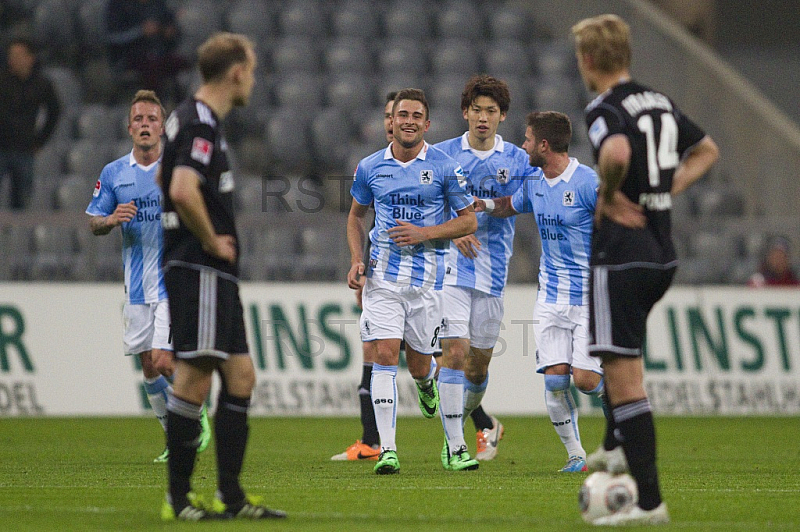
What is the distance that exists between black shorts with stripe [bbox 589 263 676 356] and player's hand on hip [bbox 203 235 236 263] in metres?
1.69

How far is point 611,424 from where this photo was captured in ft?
21.8

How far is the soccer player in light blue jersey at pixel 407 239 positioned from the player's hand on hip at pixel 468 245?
1.10 ft

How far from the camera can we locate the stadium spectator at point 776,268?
14.8m

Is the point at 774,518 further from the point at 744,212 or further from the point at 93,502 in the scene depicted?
the point at 744,212

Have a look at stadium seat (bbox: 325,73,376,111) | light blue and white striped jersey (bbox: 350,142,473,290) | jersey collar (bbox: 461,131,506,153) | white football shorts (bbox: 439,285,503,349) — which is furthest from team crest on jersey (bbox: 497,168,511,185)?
stadium seat (bbox: 325,73,376,111)

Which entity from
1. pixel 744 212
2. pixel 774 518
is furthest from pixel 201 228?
pixel 744 212

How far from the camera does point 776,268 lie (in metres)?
14.8

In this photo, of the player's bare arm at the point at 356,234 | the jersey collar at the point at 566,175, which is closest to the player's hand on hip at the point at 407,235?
the player's bare arm at the point at 356,234

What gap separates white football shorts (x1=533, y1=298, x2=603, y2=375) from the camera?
8.62m

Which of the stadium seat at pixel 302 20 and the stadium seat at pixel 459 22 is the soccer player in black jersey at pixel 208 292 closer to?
the stadium seat at pixel 302 20

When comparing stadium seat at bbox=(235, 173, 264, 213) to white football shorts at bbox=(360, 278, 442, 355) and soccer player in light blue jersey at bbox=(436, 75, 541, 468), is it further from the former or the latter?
white football shorts at bbox=(360, 278, 442, 355)

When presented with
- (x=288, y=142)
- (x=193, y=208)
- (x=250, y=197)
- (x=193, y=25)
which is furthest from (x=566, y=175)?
(x=193, y=25)

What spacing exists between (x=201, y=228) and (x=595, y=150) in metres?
1.83

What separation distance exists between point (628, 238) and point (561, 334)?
327 cm
